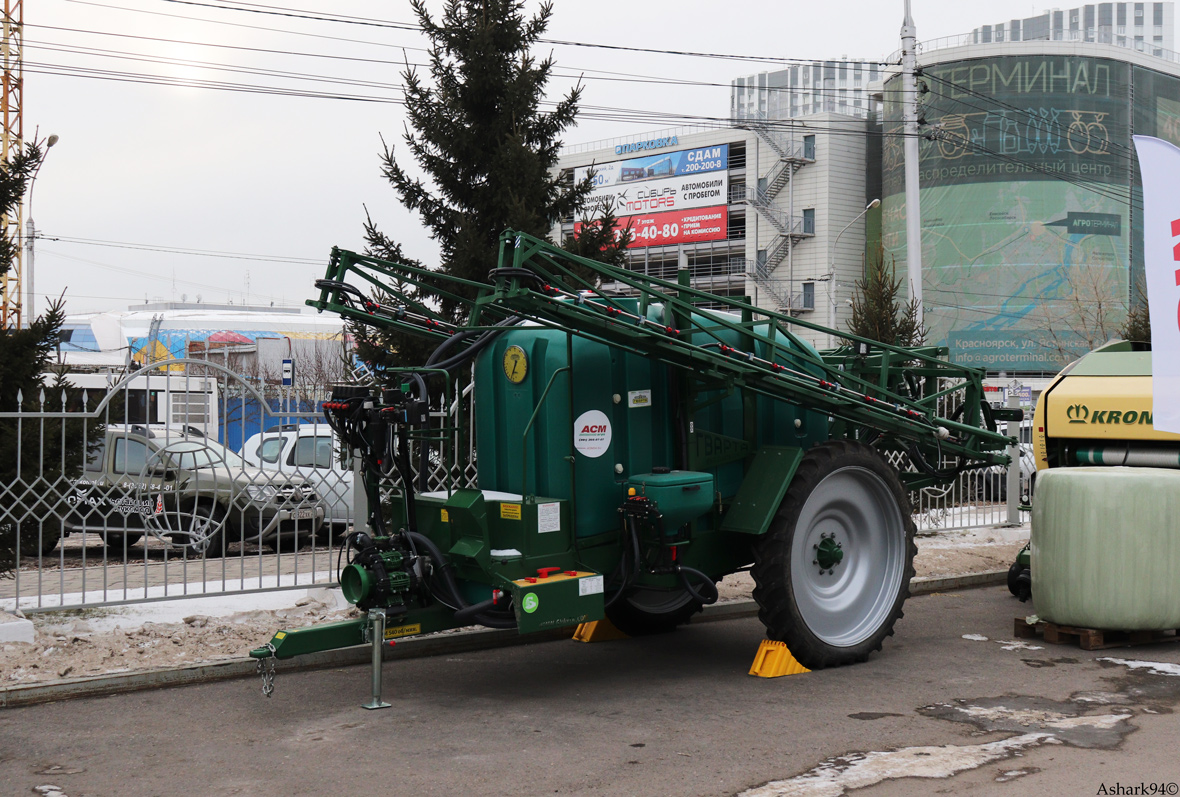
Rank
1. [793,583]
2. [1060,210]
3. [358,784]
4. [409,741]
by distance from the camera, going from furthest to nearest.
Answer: [1060,210]
[793,583]
[409,741]
[358,784]

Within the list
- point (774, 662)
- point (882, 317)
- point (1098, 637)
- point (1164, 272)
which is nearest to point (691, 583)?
point (774, 662)

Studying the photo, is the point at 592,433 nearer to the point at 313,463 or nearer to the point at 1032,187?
the point at 313,463

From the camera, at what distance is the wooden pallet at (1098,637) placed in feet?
26.5

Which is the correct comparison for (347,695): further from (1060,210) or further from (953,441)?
(1060,210)

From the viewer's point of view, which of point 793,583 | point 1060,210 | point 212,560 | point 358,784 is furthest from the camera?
point 1060,210

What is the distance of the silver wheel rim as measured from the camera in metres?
7.46

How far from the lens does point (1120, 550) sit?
793 cm

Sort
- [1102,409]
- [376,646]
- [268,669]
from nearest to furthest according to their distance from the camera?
[268,669] → [376,646] → [1102,409]

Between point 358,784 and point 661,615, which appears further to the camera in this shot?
point 661,615

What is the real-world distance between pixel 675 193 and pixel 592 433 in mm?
61750

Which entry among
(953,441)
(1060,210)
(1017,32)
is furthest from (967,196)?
(953,441)

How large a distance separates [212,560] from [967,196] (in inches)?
1933

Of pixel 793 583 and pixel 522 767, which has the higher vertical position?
pixel 793 583

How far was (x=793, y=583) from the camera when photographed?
7.30 m
